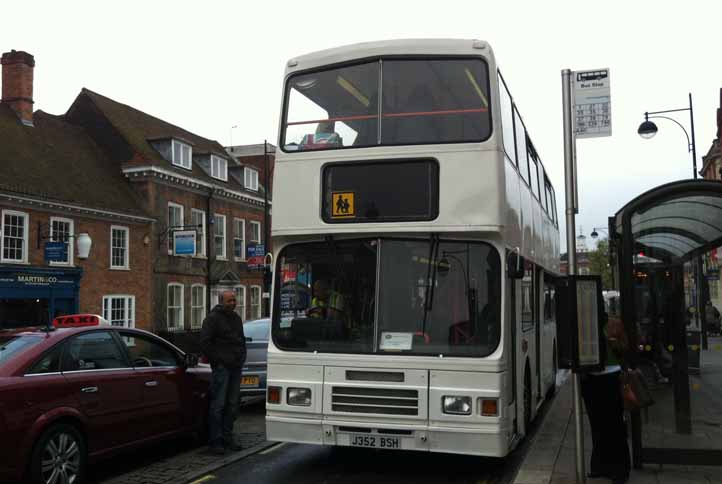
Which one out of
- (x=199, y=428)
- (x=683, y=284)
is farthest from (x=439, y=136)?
(x=199, y=428)

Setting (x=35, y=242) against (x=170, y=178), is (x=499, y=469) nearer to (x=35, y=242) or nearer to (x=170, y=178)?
(x=35, y=242)

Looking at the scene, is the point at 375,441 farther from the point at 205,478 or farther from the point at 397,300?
the point at 205,478

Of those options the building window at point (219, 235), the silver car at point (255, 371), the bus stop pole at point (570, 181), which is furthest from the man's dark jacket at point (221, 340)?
the building window at point (219, 235)

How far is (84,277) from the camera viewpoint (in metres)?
28.0

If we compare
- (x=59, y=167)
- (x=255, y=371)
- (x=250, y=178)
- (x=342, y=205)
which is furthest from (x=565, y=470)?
(x=250, y=178)

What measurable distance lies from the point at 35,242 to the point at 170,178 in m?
8.91

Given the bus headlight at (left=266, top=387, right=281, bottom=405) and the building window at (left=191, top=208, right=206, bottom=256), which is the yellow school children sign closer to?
the bus headlight at (left=266, top=387, right=281, bottom=405)

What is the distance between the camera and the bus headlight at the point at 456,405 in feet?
22.4

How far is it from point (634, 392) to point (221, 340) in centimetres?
464

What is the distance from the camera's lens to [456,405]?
6879 mm

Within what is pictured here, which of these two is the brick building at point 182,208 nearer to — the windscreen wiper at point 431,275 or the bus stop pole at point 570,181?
the windscreen wiper at point 431,275

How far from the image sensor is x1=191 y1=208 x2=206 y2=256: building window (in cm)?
3570

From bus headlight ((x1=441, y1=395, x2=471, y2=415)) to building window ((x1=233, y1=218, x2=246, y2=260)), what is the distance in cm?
3343

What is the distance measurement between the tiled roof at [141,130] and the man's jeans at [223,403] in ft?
85.3
